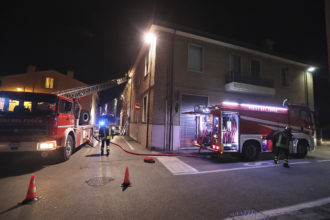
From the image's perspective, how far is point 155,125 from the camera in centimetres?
1012

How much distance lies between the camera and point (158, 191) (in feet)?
13.2

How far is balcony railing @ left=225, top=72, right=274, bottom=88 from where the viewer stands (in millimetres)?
12404

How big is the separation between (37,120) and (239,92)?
1301 centimetres

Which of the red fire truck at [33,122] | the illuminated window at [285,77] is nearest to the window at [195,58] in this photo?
the red fire truck at [33,122]

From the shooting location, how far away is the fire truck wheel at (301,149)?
8.88 metres

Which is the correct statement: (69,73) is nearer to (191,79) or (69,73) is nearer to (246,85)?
(191,79)

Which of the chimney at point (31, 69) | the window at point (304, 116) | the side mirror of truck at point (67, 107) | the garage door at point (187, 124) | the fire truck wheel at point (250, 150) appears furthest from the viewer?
the chimney at point (31, 69)

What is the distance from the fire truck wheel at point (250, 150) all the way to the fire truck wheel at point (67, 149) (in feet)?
26.5

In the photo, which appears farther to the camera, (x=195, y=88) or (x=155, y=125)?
(x=195, y=88)

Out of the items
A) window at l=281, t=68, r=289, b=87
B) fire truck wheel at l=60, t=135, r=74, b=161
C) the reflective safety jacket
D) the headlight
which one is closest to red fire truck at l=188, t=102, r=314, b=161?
the reflective safety jacket

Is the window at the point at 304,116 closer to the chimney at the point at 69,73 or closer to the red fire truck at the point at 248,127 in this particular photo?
the red fire truck at the point at 248,127

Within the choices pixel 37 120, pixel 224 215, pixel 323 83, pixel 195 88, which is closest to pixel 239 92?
pixel 195 88

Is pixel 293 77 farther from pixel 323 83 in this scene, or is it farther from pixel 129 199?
pixel 129 199

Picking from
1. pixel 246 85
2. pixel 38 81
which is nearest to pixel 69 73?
pixel 38 81
